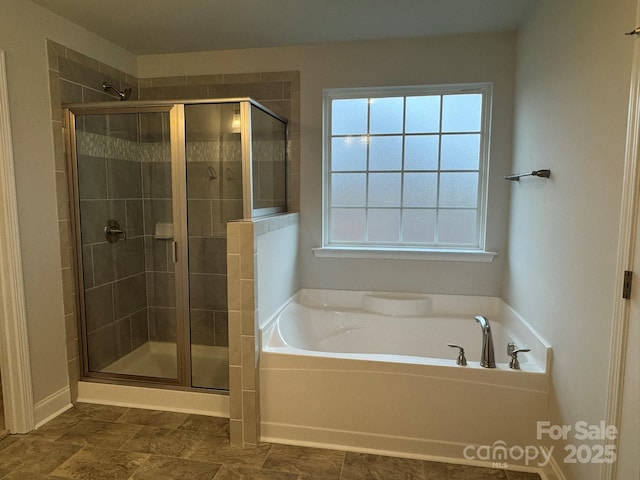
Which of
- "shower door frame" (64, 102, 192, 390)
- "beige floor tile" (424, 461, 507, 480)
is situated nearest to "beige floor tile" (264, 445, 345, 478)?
"beige floor tile" (424, 461, 507, 480)

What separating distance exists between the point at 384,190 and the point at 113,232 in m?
1.99

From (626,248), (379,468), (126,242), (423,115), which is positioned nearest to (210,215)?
(126,242)

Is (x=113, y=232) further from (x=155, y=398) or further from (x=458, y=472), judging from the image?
(x=458, y=472)

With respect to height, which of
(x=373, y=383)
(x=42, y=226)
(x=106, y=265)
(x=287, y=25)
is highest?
(x=287, y=25)

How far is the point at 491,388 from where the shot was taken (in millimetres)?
2008

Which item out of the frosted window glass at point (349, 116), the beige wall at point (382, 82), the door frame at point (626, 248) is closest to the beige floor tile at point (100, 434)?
the beige wall at point (382, 82)

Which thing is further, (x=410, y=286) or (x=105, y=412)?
(x=410, y=286)

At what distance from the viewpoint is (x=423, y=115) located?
296cm

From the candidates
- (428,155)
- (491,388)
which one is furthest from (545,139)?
(491,388)

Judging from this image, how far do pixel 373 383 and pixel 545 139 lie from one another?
1.56 m

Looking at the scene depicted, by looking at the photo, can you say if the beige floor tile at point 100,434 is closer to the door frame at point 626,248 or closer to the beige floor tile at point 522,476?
the beige floor tile at point 522,476

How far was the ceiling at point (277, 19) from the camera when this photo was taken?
2.30 m

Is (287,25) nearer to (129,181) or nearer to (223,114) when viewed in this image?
(223,114)

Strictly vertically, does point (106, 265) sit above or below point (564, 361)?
above
